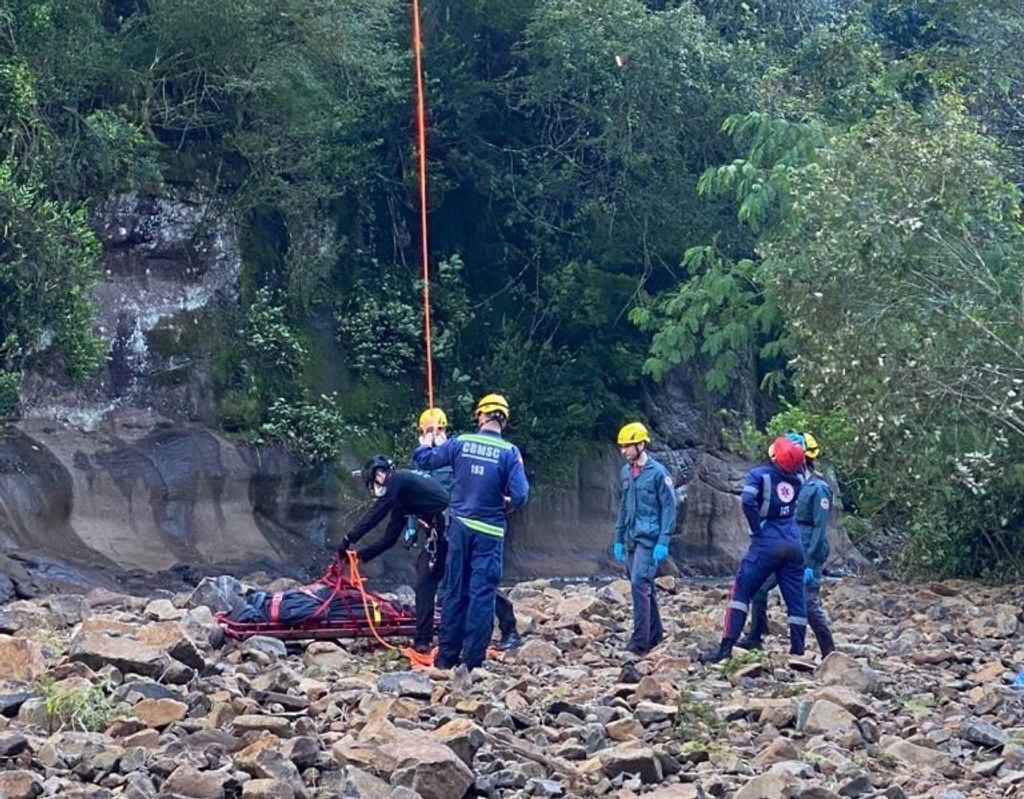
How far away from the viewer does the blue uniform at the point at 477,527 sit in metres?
11.1

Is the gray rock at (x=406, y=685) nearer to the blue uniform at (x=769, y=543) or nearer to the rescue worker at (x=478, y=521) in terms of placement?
the rescue worker at (x=478, y=521)

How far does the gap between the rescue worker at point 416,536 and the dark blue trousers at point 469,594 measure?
0.50 metres

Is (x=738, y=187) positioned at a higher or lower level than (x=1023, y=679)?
higher

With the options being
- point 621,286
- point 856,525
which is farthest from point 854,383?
point 621,286

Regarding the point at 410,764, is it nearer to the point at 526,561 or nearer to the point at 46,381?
the point at 46,381

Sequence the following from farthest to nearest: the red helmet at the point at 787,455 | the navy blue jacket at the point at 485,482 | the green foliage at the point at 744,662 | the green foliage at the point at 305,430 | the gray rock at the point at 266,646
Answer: the green foliage at the point at 305,430 → the red helmet at the point at 787,455 → the green foliage at the point at 744,662 → the gray rock at the point at 266,646 → the navy blue jacket at the point at 485,482

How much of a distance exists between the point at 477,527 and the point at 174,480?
13203mm

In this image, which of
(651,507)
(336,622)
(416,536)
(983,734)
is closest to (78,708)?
(336,622)

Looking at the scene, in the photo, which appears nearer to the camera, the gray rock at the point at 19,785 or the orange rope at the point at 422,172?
the gray rock at the point at 19,785

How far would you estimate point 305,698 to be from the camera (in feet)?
30.1

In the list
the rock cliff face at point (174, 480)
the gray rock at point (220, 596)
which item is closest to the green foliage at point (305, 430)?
the rock cliff face at point (174, 480)

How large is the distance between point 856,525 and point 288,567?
355 inches

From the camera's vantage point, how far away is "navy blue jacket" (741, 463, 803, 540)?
38.4ft

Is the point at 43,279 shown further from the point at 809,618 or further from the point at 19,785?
the point at 19,785
